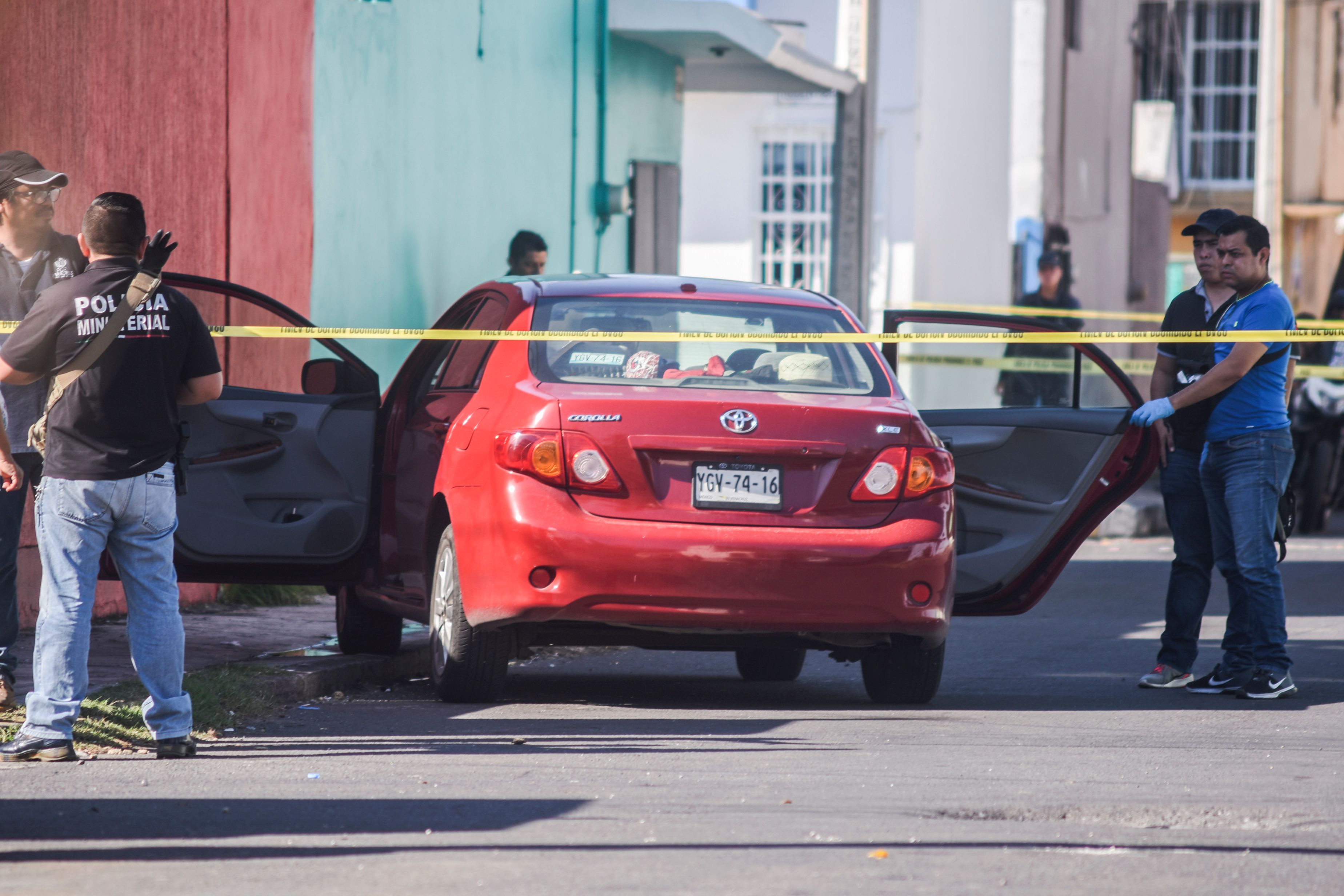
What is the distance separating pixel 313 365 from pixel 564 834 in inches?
139

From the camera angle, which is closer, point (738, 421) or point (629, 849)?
point (629, 849)

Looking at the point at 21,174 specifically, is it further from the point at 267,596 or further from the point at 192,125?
Answer: the point at 267,596

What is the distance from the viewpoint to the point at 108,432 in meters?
6.30

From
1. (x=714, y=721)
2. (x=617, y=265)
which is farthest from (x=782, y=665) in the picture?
(x=617, y=265)

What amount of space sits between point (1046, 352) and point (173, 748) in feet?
44.2

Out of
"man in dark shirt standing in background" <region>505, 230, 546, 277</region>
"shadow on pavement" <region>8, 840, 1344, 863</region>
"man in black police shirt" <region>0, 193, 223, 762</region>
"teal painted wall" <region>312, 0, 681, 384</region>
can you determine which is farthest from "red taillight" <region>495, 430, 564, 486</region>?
"man in dark shirt standing in background" <region>505, 230, 546, 277</region>

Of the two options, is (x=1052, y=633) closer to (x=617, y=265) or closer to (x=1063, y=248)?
(x=617, y=265)

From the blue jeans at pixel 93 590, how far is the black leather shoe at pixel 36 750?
2 centimetres

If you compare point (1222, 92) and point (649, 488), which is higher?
point (1222, 92)

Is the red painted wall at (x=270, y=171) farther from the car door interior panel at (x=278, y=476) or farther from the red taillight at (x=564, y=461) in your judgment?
the red taillight at (x=564, y=461)

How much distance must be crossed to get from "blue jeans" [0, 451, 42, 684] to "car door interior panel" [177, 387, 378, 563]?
0.84 metres

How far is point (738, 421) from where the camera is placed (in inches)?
282

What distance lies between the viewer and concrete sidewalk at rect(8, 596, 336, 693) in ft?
26.3

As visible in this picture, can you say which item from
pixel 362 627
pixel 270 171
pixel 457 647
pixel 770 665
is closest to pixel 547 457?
pixel 457 647
